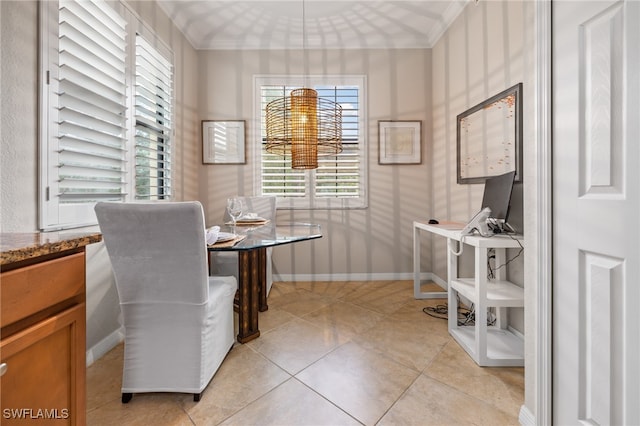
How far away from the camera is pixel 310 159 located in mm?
2424

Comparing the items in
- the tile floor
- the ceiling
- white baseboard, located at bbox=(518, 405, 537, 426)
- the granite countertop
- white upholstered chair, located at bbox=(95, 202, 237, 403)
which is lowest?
the tile floor

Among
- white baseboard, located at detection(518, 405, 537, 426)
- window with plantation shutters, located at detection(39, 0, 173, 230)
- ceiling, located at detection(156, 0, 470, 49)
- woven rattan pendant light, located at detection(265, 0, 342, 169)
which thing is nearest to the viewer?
white baseboard, located at detection(518, 405, 537, 426)

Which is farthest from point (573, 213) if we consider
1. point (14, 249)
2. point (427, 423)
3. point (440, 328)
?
point (14, 249)

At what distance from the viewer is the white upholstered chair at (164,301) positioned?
1.23 m

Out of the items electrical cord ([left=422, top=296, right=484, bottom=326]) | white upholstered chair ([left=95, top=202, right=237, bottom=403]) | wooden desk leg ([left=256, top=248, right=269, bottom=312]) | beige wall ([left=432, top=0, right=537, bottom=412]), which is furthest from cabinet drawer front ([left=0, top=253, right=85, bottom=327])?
electrical cord ([left=422, top=296, right=484, bottom=326])

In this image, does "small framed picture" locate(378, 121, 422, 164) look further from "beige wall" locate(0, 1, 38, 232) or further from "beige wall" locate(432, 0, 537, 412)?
"beige wall" locate(0, 1, 38, 232)

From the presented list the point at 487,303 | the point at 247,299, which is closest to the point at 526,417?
the point at 487,303

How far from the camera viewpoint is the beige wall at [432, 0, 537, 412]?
1189 millimetres

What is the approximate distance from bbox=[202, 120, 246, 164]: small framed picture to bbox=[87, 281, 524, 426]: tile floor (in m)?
2.08

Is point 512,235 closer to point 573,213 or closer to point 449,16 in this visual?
point 573,213

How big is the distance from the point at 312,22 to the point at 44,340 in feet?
11.1

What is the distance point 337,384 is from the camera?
4.93 ft

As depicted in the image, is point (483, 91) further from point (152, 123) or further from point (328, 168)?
A: point (152, 123)

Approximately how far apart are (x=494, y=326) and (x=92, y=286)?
9.67 feet
